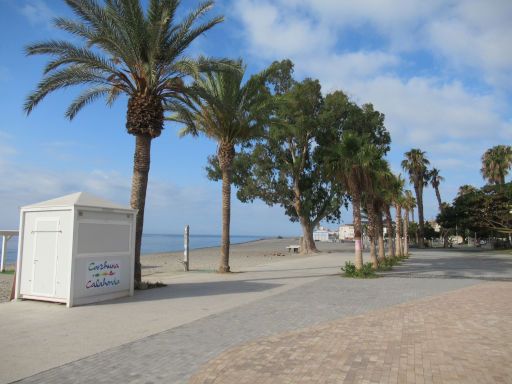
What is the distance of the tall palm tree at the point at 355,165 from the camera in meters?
16.6

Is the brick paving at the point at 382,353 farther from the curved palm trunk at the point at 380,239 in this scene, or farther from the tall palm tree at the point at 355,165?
the curved palm trunk at the point at 380,239

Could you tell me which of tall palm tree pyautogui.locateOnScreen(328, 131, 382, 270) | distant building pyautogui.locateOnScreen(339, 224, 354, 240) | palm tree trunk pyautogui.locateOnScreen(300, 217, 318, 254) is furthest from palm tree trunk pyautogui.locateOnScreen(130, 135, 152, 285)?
distant building pyautogui.locateOnScreen(339, 224, 354, 240)

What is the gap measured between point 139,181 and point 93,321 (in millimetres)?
5628

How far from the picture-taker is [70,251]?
375 inches

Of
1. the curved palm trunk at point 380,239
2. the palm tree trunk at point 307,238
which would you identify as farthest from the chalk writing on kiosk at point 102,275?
the palm tree trunk at point 307,238

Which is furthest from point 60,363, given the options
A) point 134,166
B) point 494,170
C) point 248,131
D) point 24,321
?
point 494,170

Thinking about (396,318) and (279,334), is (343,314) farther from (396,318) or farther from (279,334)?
(279,334)

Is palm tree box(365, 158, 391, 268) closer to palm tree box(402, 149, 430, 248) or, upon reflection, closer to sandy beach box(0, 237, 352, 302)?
sandy beach box(0, 237, 352, 302)

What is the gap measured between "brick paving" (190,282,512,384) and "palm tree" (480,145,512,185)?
49.1 metres

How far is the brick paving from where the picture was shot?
4957 millimetres

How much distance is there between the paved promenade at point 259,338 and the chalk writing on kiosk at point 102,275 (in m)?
0.56

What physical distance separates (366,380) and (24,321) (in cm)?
635

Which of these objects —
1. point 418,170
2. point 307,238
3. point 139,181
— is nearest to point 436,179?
point 418,170

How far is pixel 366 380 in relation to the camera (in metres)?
4.80
